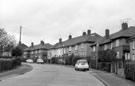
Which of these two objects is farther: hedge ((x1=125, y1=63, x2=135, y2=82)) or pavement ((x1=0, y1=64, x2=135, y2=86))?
hedge ((x1=125, y1=63, x2=135, y2=82))

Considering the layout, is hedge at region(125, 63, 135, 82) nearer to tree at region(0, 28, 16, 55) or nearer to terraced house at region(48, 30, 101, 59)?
tree at region(0, 28, 16, 55)

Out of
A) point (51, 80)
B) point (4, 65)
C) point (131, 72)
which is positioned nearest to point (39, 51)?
point (4, 65)

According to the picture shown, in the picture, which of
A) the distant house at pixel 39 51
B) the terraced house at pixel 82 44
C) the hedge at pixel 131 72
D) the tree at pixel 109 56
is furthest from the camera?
the distant house at pixel 39 51

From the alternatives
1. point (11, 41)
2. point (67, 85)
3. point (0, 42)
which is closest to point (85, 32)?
point (11, 41)

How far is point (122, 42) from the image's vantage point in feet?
143

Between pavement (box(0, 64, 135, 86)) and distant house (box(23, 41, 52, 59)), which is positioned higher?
distant house (box(23, 41, 52, 59))

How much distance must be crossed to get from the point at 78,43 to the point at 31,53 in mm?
49161

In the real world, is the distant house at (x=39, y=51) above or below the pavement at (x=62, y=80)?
above

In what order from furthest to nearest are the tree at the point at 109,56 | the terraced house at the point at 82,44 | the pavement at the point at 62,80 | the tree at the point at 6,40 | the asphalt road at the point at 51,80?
the terraced house at the point at 82,44
the tree at the point at 6,40
the tree at the point at 109,56
the pavement at the point at 62,80
the asphalt road at the point at 51,80

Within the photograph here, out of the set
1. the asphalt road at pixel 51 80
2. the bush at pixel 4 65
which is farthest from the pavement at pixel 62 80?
the bush at pixel 4 65

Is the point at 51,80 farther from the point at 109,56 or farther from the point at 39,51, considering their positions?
the point at 39,51

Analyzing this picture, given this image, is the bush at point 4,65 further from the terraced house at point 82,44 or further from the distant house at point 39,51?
the distant house at point 39,51

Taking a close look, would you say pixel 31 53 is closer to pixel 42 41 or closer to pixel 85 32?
pixel 42 41

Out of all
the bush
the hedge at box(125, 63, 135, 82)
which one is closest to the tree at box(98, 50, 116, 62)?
the bush
